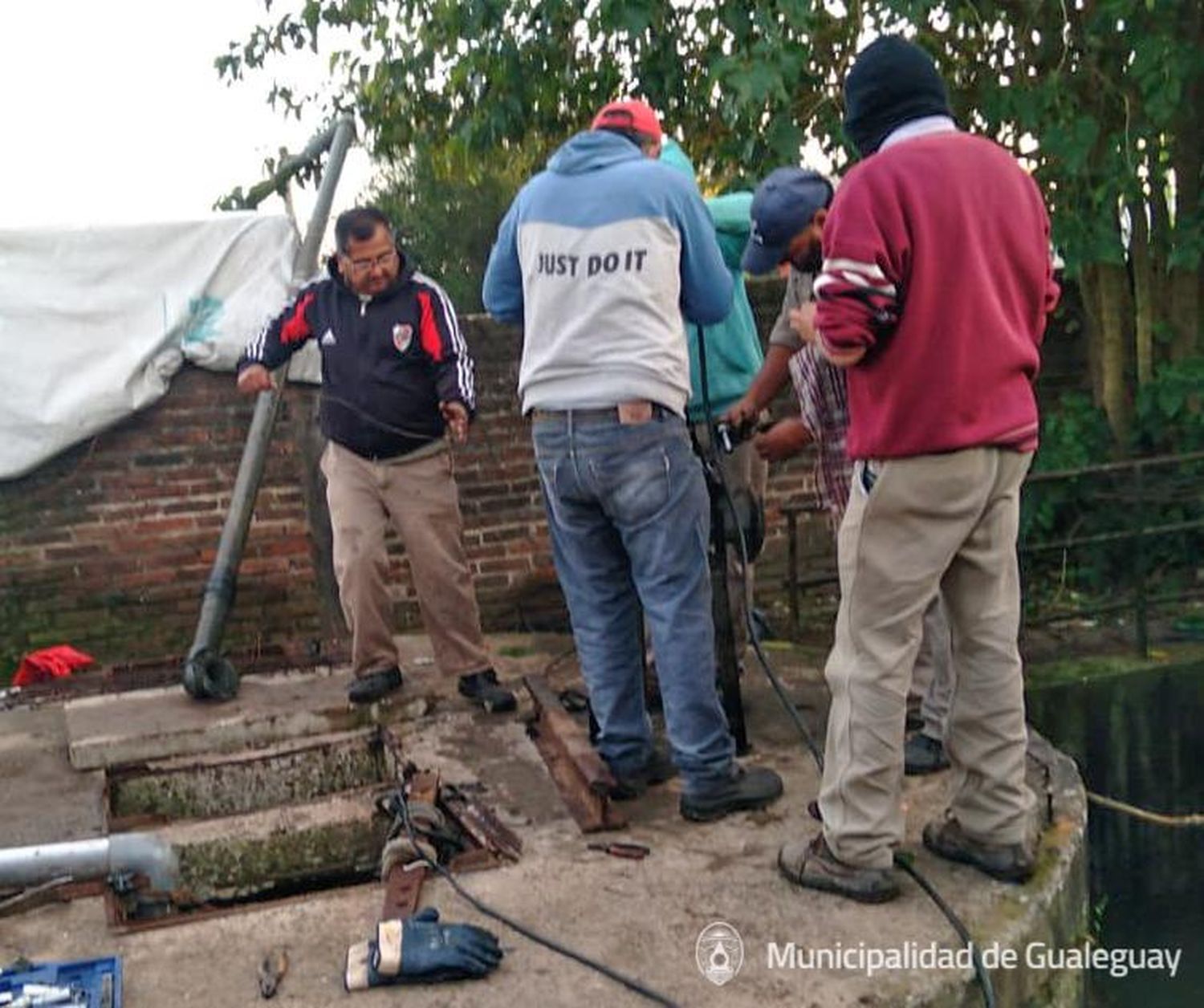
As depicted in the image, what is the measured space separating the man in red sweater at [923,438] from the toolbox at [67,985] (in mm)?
1668

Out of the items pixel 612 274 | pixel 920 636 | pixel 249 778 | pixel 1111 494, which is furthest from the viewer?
pixel 1111 494

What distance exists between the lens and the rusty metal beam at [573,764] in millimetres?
3768

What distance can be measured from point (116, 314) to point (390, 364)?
248cm

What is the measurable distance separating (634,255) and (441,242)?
23.2 feet

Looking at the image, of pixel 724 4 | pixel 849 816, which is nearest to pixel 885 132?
pixel 849 816

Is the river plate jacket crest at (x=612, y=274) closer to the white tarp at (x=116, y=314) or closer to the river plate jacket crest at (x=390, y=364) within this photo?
the river plate jacket crest at (x=390, y=364)

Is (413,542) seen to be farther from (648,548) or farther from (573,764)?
(648,548)

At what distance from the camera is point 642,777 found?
13.0 feet

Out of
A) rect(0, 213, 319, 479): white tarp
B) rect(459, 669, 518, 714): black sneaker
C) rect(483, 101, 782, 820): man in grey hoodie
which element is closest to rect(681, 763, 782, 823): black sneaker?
rect(483, 101, 782, 820): man in grey hoodie

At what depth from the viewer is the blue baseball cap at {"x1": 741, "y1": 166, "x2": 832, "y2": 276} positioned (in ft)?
12.0

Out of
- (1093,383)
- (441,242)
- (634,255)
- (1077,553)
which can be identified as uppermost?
(441,242)

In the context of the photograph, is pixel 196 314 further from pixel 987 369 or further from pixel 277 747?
pixel 987 369

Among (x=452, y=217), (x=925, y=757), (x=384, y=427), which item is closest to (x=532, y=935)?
(x=925, y=757)

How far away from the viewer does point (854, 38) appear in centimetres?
664
